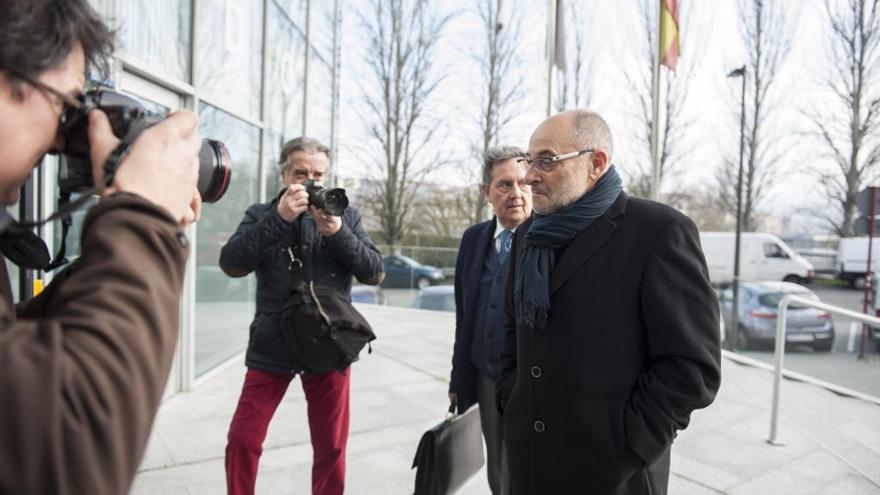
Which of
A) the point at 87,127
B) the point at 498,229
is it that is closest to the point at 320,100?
the point at 498,229

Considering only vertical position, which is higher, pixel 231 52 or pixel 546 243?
pixel 231 52

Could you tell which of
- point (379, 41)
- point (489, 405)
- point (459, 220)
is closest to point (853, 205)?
point (459, 220)

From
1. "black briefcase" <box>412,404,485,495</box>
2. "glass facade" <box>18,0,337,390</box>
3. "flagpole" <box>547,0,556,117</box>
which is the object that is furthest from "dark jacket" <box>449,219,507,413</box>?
"flagpole" <box>547,0,556,117</box>

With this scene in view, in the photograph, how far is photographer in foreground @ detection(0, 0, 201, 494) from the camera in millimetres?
555

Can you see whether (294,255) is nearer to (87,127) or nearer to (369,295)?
(87,127)

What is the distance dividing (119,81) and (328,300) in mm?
2303

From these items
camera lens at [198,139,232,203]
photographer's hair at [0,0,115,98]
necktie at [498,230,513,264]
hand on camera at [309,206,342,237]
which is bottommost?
necktie at [498,230,513,264]

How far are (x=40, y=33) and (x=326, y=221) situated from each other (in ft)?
5.67

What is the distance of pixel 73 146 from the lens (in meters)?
0.79

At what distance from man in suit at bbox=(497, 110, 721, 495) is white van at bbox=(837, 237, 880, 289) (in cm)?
2567

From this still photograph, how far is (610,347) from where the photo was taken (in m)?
1.72

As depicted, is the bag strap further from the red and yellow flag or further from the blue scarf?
the red and yellow flag

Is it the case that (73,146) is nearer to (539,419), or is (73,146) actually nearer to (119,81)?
(539,419)

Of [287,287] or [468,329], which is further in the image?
[468,329]
